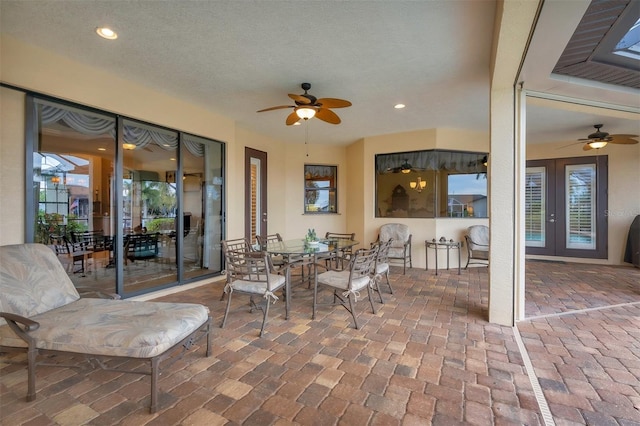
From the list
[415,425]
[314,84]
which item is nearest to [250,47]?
[314,84]

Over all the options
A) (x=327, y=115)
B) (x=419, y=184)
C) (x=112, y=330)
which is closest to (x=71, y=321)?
(x=112, y=330)

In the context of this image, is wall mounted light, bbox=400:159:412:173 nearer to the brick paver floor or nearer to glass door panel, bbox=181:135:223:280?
the brick paver floor

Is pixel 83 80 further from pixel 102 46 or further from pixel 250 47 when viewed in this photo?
pixel 250 47

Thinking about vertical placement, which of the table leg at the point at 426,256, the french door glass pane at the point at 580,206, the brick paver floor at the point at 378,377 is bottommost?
the brick paver floor at the point at 378,377

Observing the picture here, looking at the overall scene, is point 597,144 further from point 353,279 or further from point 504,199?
point 353,279

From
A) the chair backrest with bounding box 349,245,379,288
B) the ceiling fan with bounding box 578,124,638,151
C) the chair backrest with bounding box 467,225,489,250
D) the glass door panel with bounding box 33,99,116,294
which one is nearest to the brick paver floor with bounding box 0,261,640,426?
the chair backrest with bounding box 349,245,379,288

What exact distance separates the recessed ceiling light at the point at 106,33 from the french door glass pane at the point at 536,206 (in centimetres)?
807

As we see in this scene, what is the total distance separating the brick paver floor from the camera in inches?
65.1

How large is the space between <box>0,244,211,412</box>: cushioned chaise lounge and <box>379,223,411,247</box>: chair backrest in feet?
13.8

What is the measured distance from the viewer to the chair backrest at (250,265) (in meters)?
2.78

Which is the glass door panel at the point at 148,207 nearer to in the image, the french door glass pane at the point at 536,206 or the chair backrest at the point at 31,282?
the chair backrest at the point at 31,282

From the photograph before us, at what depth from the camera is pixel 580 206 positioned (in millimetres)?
6398

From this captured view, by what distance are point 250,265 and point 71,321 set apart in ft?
4.45

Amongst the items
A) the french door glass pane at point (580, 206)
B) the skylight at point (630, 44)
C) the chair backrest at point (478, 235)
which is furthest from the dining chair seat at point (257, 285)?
the french door glass pane at point (580, 206)
